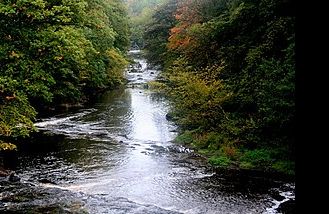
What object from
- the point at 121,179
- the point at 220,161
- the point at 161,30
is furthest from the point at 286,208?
the point at 161,30

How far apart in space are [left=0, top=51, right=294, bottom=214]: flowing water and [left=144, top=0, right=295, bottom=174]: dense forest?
180 centimetres

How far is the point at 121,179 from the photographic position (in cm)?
1686

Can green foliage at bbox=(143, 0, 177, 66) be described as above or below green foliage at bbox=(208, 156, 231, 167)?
above

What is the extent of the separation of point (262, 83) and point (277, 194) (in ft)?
20.9

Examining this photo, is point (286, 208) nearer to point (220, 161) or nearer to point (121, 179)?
point (220, 161)

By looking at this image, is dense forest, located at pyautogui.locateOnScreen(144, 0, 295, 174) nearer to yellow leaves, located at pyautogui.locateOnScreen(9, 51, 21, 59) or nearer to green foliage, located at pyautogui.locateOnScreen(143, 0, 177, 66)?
yellow leaves, located at pyautogui.locateOnScreen(9, 51, 21, 59)

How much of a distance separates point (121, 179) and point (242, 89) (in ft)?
29.1

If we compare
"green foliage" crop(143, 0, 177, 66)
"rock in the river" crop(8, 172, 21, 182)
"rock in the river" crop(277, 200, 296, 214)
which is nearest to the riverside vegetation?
"rock in the river" crop(8, 172, 21, 182)

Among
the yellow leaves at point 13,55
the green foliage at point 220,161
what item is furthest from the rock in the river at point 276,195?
the yellow leaves at point 13,55

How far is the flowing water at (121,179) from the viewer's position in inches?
547

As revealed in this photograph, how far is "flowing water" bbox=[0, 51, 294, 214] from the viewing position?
13.9 metres

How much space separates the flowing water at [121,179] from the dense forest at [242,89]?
1797 mm

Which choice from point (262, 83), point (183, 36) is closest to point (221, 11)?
point (183, 36)

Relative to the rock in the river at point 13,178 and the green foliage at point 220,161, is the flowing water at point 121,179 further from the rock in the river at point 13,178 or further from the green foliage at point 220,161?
the green foliage at point 220,161
